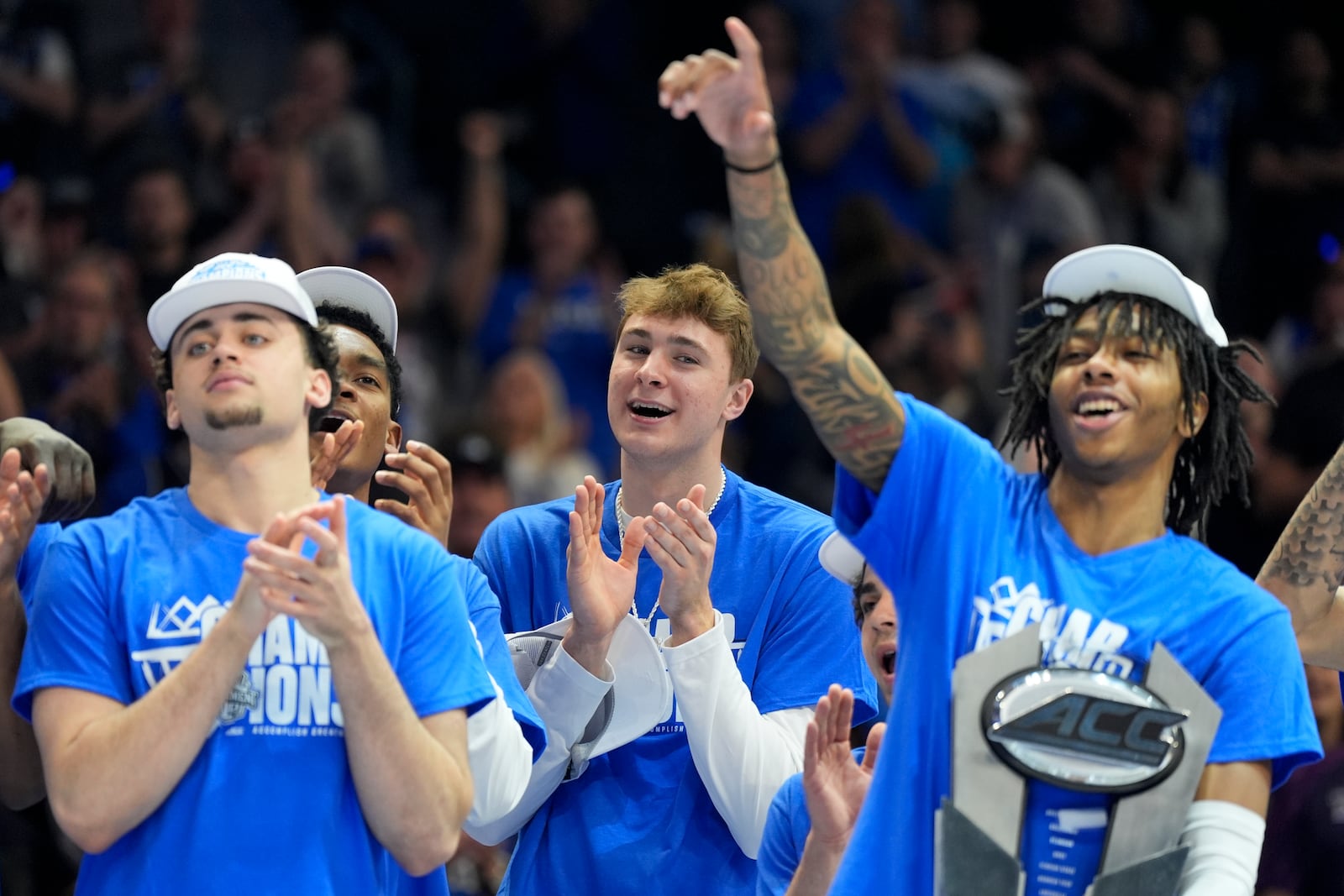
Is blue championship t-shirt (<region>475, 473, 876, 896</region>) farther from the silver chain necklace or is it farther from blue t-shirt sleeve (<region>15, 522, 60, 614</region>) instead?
blue t-shirt sleeve (<region>15, 522, 60, 614</region>)

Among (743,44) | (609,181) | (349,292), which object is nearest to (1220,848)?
(743,44)

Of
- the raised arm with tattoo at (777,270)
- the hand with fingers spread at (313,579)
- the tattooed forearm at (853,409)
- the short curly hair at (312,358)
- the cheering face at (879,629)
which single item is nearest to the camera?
the hand with fingers spread at (313,579)

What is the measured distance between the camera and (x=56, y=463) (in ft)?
12.6

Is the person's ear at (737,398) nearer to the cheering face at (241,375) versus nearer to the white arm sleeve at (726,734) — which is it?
the white arm sleeve at (726,734)

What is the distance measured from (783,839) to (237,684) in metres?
1.32

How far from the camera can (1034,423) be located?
364 centimetres

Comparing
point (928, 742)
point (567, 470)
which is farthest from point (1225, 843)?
point (567, 470)

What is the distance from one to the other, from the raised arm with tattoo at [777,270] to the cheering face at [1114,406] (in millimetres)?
382

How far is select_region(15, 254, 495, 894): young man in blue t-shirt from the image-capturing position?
10.1 ft

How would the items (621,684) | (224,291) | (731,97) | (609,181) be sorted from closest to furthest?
1. (731,97)
2. (224,291)
3. (621,684)
4. (609,181)

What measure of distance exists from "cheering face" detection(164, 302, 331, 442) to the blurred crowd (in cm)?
376

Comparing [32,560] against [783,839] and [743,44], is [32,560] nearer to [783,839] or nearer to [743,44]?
[783,839]

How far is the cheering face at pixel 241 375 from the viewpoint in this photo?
3.37 metres

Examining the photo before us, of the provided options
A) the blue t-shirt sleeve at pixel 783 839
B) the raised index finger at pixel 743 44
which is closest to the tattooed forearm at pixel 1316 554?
the blue t-shirt sleeve at pixel 783 839
